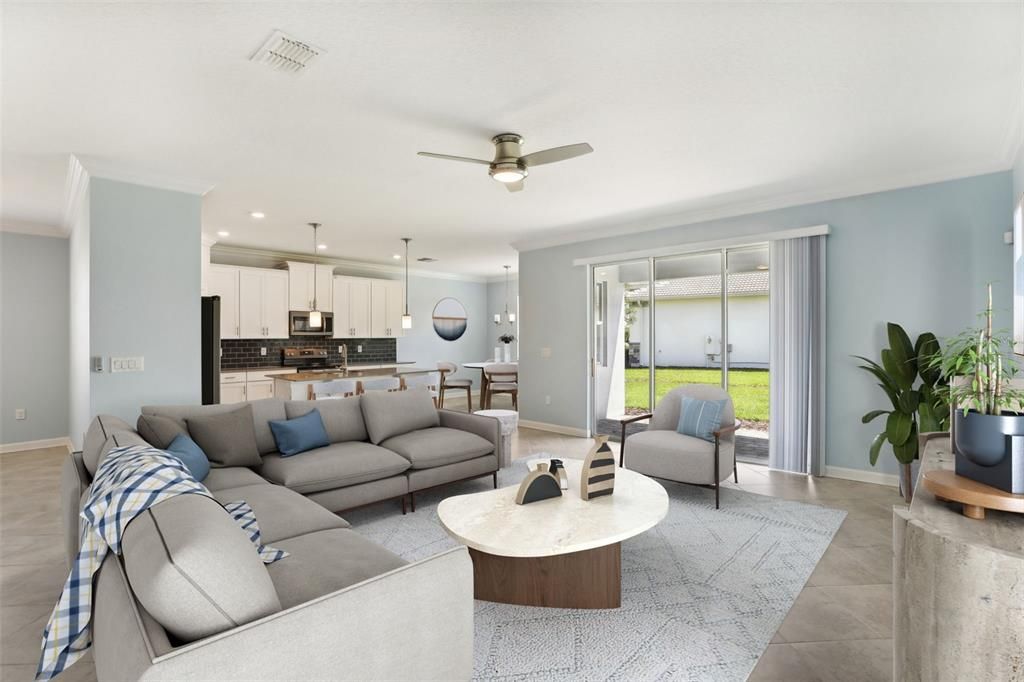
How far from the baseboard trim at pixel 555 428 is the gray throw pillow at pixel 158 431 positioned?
4.62m

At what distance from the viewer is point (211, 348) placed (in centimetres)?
598

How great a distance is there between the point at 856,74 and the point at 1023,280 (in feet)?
5.35

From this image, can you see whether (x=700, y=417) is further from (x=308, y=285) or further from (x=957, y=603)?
(x=308, y=285)

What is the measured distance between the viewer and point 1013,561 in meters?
0.94

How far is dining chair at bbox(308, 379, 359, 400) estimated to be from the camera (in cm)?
579

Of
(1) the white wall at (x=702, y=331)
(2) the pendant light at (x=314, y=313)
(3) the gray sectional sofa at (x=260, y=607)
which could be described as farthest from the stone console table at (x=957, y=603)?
(2) the pendant light at (x=314, y=313)

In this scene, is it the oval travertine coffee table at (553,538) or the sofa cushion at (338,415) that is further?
the sofa cushion at (338,415)

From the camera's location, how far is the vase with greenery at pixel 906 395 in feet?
12.9

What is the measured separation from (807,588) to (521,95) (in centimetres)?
305

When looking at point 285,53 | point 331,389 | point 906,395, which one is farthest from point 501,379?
point 285,53

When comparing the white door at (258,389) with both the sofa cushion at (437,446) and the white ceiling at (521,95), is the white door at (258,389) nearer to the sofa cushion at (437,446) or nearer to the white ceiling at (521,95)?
the white ceiling at (521,95)

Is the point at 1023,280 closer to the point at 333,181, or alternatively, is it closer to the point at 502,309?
the point at 333,181

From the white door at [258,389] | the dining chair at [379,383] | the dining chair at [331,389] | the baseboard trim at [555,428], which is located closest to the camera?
the dining chair at [331,389]

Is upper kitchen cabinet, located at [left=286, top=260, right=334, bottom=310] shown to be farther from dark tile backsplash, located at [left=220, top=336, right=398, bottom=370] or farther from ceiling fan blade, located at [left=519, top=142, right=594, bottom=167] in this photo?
ceiling fan blade, located at [left=519, top=142, right=594, bottom=167]
